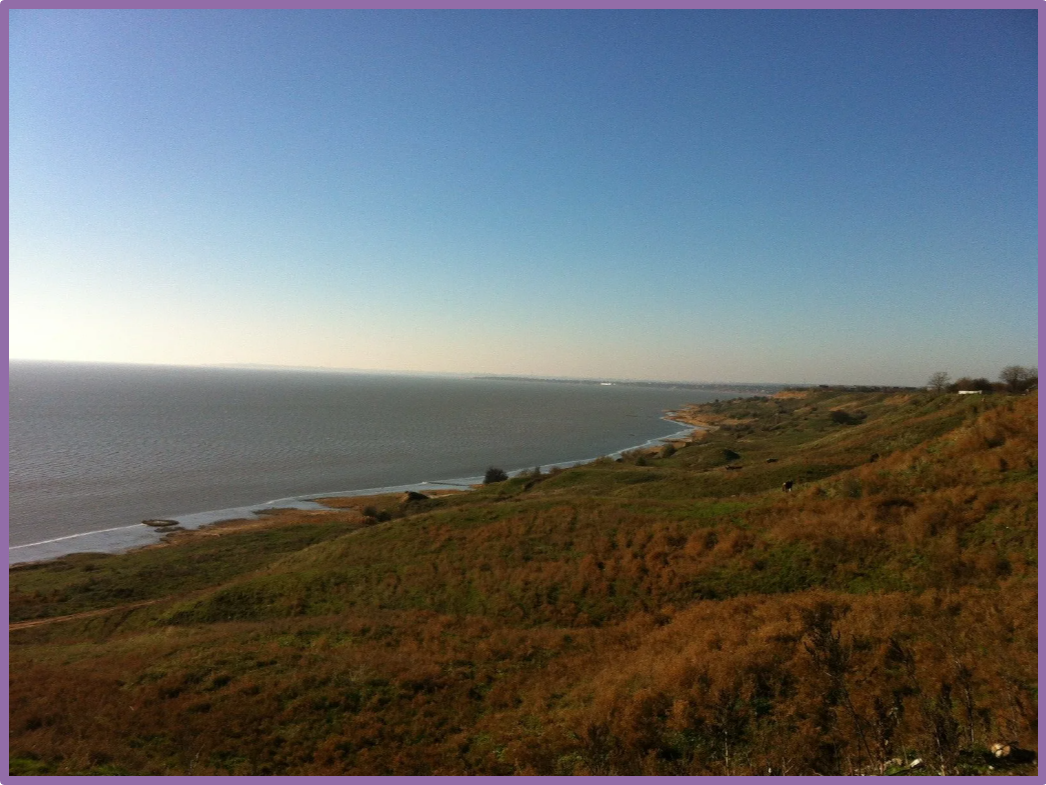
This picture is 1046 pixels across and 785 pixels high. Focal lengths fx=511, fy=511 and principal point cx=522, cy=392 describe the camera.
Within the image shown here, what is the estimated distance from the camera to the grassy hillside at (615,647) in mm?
9797

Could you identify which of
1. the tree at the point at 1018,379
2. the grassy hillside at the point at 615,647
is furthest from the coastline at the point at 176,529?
the tree at the point at 1018,379

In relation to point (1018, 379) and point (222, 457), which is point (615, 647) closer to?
point (1018, 379)

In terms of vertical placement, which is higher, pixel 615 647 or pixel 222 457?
pixel 615 647

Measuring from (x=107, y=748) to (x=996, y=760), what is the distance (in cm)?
1620

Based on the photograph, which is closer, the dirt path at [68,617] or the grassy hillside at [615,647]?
the grassy hillside at [615,647]

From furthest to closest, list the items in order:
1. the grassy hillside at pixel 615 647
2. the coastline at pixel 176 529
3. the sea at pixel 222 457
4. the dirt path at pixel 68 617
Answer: the sea at pixel 222 457 → the coastline at pixel 176 529 → the dirt path at pixel 68 617 → the grassy hillside at pixel 615 647

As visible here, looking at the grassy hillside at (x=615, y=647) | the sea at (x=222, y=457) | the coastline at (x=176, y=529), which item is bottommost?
the coastline at (x=176, y=529)

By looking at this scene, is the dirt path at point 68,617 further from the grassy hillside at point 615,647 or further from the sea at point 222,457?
the sea at point 222,457

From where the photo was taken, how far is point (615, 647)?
50.0ft

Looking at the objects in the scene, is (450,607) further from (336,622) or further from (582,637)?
(582,637)

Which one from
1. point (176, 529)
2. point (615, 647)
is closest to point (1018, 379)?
point (615, 647)

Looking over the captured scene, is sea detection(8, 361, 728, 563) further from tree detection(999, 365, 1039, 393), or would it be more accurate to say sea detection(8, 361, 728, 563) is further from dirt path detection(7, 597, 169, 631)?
tree detection(999, 365, 1039, 393)

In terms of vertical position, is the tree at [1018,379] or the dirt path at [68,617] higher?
the tree at [1018,379]

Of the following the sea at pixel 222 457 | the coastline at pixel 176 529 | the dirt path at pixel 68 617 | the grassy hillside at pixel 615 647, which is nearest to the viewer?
the grassy hillside at pixel 615 647
